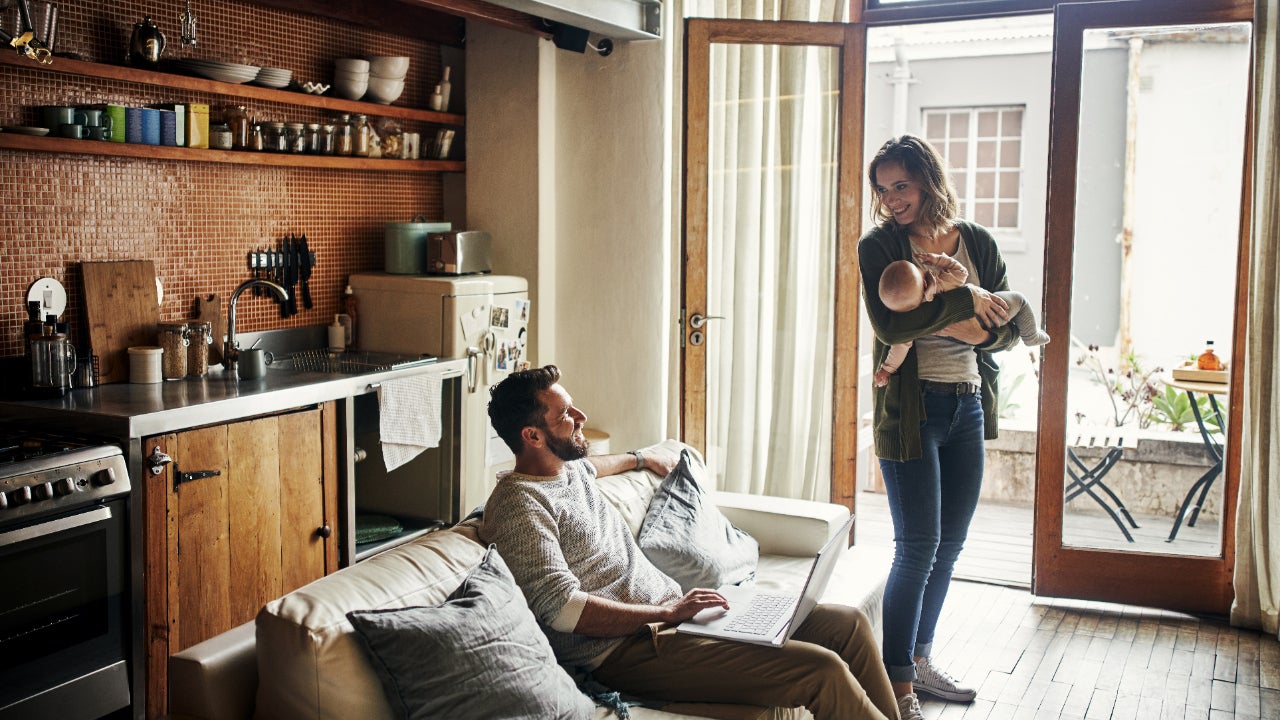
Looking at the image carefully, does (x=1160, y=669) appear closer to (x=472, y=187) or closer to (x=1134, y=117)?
(x=1134, y=117)

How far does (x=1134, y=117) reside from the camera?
4062 mm

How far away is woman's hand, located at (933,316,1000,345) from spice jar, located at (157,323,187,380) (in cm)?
242

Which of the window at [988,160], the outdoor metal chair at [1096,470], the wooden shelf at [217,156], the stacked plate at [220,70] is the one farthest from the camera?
the window at [988,160]

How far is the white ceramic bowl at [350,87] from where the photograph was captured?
4.40 metres

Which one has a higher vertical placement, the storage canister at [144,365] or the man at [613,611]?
the storage canister at [144,365]

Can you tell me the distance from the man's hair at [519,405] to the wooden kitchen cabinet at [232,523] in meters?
1.04

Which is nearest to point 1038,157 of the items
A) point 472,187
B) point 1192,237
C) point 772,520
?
point 1192,237

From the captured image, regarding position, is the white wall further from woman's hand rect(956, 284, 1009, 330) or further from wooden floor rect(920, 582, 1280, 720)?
woman's hand rect(956, 284, 1009, 330)

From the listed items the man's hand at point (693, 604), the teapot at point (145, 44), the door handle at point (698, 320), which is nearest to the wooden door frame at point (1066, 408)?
the door handle at point (698, 320)

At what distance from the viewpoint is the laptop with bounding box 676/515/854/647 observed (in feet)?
7.80

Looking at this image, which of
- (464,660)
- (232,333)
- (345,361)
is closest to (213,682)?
(464,660)

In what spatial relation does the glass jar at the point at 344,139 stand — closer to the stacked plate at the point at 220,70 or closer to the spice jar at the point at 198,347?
the stacked plate at the point at 220,70

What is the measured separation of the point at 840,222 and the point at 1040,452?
3.88 ft

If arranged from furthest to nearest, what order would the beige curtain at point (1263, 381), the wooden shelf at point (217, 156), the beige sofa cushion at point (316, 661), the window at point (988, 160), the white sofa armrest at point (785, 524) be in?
1. the window at point (988, 160)
2. the beige curtain at point (1263, 381)
3. the white sofa armrest at point (785, 524)
4. the wooden shelf at point (217, 156)
5. the beige sofa cushion at point (316, 661)
